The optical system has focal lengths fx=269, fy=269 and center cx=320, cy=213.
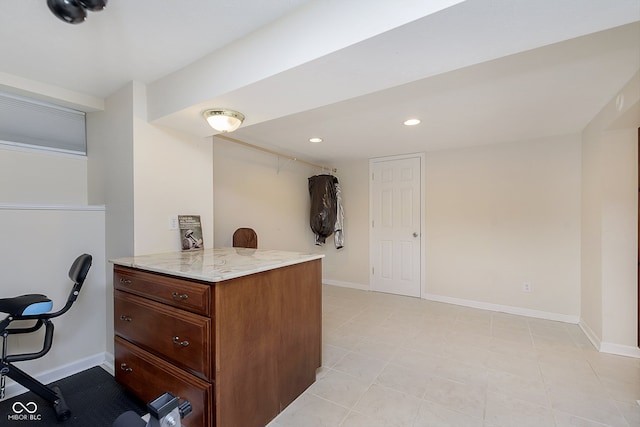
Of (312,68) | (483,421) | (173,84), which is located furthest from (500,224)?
(173,84)

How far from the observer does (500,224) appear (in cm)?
331

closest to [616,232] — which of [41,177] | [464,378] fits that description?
[464,378]

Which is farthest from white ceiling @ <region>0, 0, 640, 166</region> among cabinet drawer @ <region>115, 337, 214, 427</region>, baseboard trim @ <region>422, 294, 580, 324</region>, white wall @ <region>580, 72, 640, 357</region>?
baseboard trim @ <region>422, 294, 580, 324</region>

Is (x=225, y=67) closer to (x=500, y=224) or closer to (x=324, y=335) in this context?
(x=324, y=335)

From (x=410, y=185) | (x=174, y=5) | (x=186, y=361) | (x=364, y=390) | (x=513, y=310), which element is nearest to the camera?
(x=174, y=5)

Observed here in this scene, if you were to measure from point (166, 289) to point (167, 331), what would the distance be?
22 centimetres

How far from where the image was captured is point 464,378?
1919 millimetres

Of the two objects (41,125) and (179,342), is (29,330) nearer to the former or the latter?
(179,342)

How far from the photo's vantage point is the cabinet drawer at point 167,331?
4.14 feet

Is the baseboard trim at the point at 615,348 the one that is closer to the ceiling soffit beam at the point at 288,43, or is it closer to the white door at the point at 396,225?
the white door at the point at 396,225

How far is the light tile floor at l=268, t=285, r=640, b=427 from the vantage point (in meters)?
1.55

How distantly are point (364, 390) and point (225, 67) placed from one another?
2.19 meters

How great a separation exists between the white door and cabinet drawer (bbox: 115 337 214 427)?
3.24m

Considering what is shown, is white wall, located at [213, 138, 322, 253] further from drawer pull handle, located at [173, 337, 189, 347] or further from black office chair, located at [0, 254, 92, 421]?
drawer pull handle, located at [173, 337, 189, 347]
